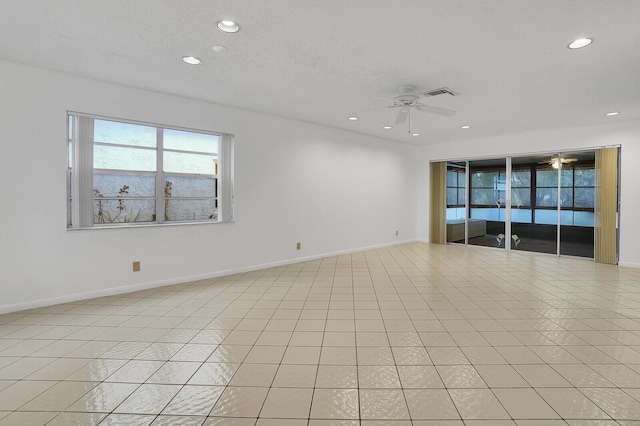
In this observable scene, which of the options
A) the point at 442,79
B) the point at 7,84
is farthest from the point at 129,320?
the point at 442,79

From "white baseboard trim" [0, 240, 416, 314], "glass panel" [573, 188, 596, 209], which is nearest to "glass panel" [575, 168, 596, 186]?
"glass panel" [573, 188, 596, 209]

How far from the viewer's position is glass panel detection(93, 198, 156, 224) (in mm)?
4039

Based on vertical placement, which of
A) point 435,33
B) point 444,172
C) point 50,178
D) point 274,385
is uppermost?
point 435,33

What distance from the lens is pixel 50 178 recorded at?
3586mm

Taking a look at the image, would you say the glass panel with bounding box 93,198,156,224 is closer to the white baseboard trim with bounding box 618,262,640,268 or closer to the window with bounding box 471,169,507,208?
the window with bounding box 471,169,507,208

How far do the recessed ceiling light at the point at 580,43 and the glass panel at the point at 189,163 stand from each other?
4416 mm

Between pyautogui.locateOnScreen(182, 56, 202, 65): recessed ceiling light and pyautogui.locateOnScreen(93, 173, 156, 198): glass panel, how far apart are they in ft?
5.68

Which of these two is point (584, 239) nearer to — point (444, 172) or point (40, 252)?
point (444, 172)

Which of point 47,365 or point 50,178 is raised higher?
point 50,178

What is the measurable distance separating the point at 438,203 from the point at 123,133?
6869 millimetres

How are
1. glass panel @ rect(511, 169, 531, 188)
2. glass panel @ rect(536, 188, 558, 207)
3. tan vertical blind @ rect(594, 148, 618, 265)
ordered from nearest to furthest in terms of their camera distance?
tan vertical blind @ rect(594, 148, 618, 265) < glass panel @ rect(536, 188, 558, 207) < glass panel @ rect(511, 169, 531, 188)

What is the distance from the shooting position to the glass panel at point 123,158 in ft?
13.0

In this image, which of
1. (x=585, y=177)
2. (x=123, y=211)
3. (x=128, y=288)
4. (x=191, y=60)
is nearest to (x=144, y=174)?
(x=123, y=211)

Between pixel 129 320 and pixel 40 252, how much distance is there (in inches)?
52.9
